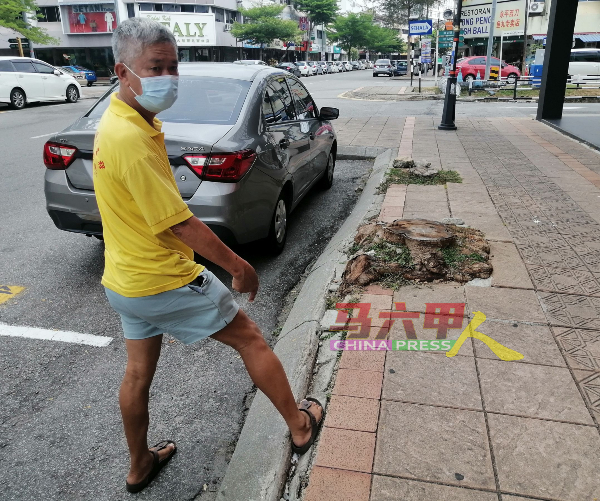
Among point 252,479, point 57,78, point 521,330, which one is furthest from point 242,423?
point 57,78

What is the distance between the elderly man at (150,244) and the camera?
1.84 m

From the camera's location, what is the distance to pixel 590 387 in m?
2.74

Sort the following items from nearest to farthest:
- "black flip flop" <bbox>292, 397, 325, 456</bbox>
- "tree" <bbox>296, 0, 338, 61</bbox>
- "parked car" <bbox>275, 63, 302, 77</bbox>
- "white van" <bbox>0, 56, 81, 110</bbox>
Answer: "black flip flop" <bbox>292, 397, 325, 456</bbox>
"white van" <bbox>0, 56, 81, 110</bbox>
"parked car" <bbox>275, 63, 302, 77</bbox>
"tree" <bbox>296, 0, 338, 61</bbox>

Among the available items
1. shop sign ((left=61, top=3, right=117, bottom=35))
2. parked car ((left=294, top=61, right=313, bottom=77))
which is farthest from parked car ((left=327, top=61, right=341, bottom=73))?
shop sign ((left=61, top=3, right=117, bottom=35))

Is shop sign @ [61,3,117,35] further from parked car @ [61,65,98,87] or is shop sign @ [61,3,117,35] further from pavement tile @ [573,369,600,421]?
pavement tile @ [573,369,600,421]

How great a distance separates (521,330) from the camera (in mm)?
3312

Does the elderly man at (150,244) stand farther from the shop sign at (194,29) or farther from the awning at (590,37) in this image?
the shop sign at (194,29)

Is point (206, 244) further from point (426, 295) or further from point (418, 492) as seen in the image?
point (426, 295)

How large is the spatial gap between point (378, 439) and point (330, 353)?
80 cm

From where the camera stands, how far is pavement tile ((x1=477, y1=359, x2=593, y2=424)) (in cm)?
256

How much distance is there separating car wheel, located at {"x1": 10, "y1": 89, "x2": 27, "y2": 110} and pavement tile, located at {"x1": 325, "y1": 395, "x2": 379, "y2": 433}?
19.2 meters

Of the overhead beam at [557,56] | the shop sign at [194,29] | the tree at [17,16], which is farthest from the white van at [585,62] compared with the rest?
the shop sign at [194,29]

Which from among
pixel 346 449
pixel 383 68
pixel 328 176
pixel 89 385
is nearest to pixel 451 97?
pixel 328 176

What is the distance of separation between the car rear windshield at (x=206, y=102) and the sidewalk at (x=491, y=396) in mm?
2005
